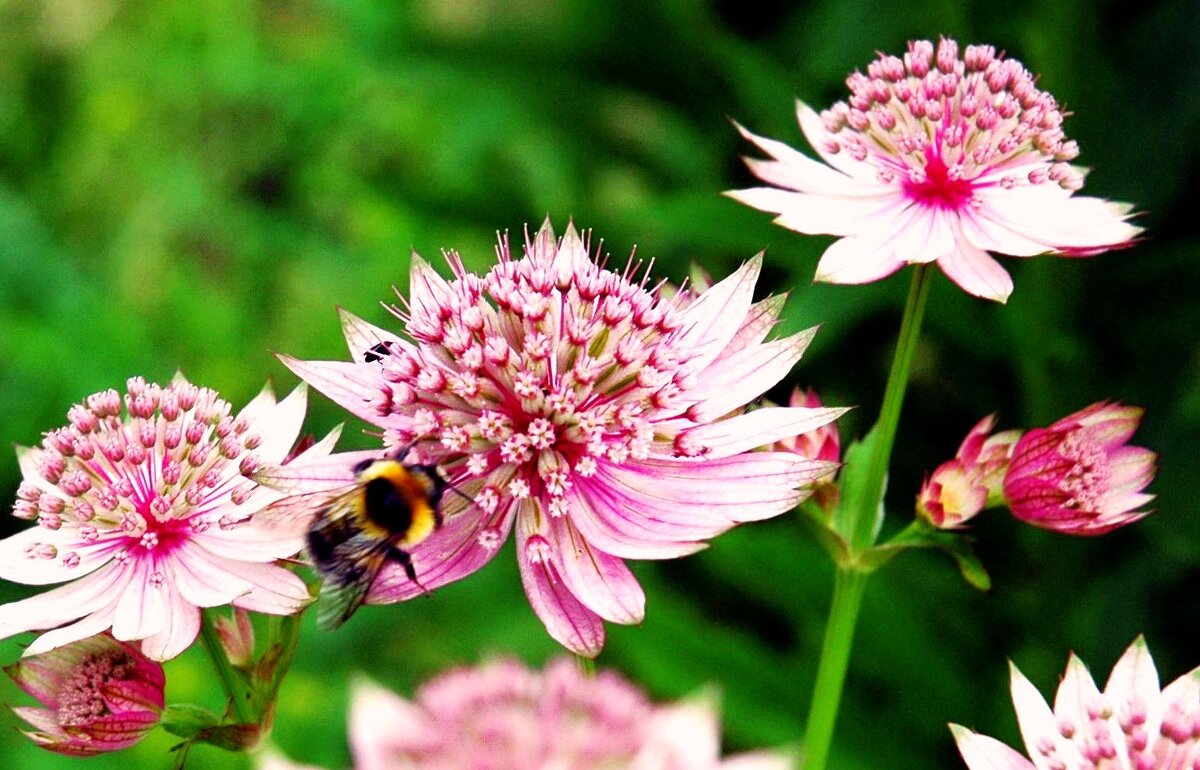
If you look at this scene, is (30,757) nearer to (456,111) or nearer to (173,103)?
(456,111)

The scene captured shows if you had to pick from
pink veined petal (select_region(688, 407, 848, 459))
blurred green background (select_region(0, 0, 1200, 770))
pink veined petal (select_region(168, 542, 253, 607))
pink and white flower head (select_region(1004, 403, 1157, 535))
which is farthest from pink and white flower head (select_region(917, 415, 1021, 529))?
blurred green background (select_region(0, 0, 1200, 770))

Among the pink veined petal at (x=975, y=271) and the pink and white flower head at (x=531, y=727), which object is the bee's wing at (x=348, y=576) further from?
the pink veined petal at (x=975, y=271)

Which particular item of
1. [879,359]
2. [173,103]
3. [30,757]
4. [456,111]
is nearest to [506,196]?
[456,111]

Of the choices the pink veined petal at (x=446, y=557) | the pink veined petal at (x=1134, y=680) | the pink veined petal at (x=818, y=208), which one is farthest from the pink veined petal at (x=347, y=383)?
the pink veined petal at (x=1134, y=680)

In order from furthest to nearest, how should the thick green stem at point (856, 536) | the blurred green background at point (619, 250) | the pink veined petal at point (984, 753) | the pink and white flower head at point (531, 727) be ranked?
the blurred green background at point (619, 250)
the thick green stem at point (856, 536)
the pink veined petal at point (984, 753)
the pink and white flower head at point (531, 727)

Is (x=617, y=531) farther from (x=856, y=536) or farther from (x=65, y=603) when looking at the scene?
(x=65, y=603)

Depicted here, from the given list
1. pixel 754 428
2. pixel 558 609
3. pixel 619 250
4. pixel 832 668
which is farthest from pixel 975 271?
pixel 619 250
